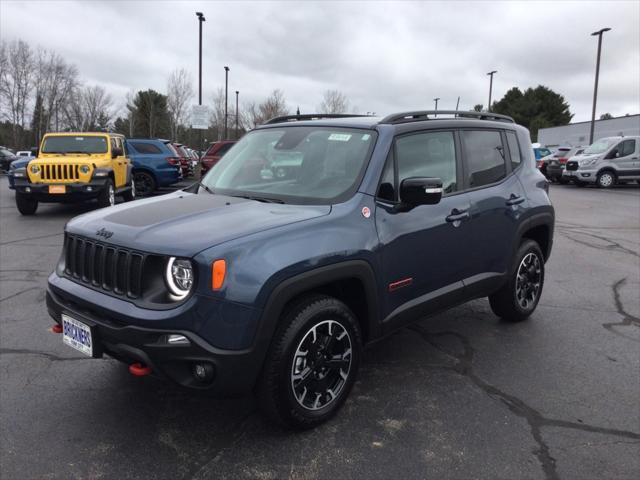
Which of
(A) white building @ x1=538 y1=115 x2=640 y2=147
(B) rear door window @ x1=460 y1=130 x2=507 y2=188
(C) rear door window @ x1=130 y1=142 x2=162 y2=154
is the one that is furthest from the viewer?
(A) white building @ x1=538 y1=115 x2=640 y2=147

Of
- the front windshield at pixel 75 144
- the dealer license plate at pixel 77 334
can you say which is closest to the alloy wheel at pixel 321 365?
the dealer license plate at pixel 77 334

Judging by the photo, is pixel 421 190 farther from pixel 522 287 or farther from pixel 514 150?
pixel 522 287

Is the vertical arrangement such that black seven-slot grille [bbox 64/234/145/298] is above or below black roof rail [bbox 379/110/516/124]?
below

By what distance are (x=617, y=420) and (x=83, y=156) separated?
11.5 metres

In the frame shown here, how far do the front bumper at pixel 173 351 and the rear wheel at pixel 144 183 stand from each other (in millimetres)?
14270

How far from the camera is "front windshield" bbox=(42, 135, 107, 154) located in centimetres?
1186

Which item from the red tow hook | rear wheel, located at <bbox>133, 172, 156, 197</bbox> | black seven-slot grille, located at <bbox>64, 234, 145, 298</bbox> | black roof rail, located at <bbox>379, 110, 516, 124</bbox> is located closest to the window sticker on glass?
black roof rail, located at <bbox>379, 110, 516, 124</bbox>

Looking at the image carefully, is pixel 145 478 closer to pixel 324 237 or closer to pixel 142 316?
pixel 142 316

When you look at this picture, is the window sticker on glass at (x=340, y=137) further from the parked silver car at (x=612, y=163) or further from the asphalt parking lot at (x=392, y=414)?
the parked silver car at (x=612, y=163)

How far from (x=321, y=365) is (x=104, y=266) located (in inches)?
52.9

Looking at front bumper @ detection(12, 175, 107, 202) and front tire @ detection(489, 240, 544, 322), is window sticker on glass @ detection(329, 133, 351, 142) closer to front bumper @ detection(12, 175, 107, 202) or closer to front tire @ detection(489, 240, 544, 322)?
front tire @ detection(489, 240, 544, 322)

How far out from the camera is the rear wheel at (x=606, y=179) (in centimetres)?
2152

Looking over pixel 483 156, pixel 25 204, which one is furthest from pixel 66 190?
pixel 483 156

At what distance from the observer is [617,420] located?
3.24 meters
